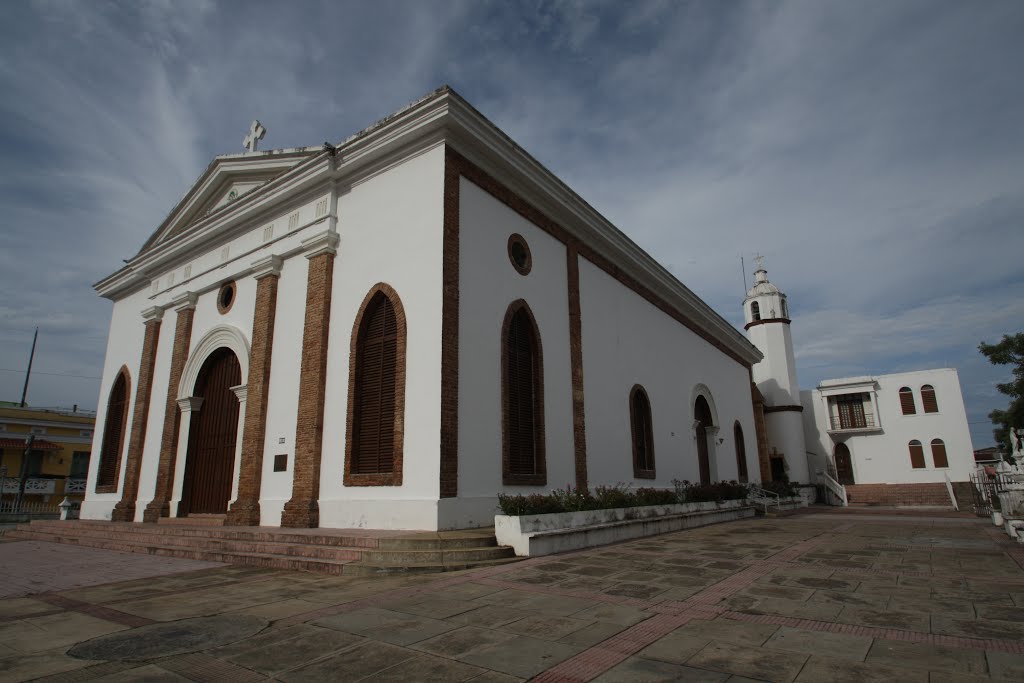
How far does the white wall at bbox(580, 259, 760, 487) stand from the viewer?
14766mm

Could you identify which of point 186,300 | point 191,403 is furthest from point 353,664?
point 186,300

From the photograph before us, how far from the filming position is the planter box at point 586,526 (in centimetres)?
887

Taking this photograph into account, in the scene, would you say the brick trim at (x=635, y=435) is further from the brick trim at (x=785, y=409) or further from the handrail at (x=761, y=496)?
the brick trim at (x=785, y=409)

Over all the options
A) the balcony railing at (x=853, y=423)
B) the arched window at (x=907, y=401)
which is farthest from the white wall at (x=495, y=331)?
the arched window at (x=907, y=401)

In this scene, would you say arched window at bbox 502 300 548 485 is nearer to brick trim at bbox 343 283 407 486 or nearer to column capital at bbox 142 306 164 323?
brick trim at bbox 343 283 407 486

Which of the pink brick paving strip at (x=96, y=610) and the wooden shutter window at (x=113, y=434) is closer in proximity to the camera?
the pink brick paving strip at (x=96, y=610)

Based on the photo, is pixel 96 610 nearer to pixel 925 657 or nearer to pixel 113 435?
pixel 925 657

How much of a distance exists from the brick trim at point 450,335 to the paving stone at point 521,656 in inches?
205

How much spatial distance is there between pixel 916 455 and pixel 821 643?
109 feet

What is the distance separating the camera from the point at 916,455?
Result: 31.2 m

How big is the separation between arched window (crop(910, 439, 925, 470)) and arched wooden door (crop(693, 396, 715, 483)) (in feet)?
54.5

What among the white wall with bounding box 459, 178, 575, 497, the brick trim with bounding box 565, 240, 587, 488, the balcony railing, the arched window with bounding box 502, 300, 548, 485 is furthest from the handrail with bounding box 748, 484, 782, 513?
the arched window with bounding box 502, 300, 548, 485

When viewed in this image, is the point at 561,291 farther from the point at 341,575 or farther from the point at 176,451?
the point at 176,451

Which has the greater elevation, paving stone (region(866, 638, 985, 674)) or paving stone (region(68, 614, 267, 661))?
paving stone (region(866, 638, 985, 674))
